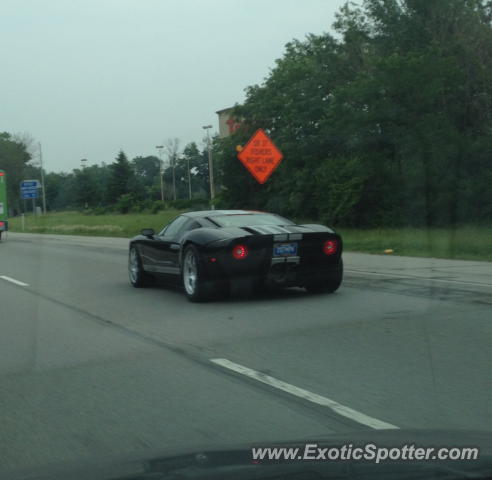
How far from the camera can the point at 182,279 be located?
10.5 m

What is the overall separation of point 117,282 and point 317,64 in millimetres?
25589

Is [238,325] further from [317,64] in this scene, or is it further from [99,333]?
[317,64]

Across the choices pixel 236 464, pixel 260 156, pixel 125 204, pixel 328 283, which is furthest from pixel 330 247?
pixel 125 204

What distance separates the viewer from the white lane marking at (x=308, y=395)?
173 inches

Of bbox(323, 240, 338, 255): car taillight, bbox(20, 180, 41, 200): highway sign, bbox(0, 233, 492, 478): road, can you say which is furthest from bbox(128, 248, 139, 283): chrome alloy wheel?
bbox(20, 180, 41, 200): highway sign

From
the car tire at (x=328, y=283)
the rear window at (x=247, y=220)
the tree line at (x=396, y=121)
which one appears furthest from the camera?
the tree line at (x=396, y=121)

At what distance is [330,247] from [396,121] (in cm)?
2106

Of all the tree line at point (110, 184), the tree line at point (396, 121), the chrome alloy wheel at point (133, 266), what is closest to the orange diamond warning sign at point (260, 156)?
the chrome alloy wheel at point (133, 266)

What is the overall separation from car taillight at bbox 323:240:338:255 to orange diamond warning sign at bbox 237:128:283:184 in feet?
30.3

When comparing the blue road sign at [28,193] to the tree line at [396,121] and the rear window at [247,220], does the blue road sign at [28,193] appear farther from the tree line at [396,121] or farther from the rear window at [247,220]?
the rear window at [247,220]

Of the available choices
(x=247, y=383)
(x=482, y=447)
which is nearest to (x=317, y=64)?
(x=247, y=383)

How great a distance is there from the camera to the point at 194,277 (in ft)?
33.0

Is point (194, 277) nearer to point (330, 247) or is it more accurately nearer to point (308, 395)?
point (330, 247)

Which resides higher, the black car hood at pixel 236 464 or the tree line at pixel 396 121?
the tree line at pixel 396 121
